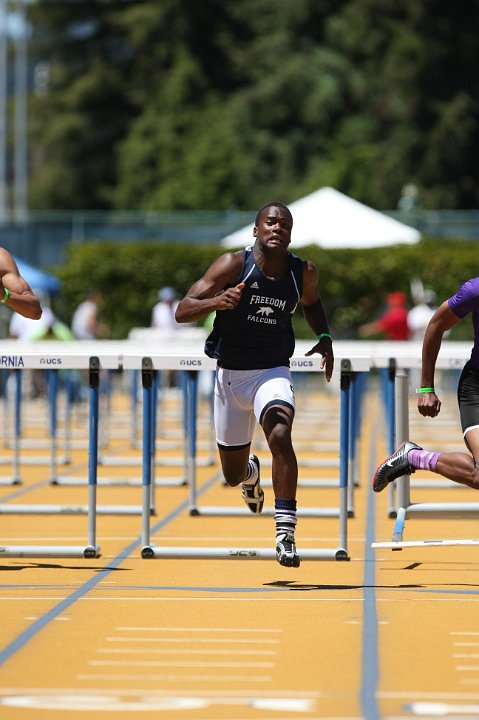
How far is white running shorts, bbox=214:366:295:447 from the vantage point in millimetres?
9758

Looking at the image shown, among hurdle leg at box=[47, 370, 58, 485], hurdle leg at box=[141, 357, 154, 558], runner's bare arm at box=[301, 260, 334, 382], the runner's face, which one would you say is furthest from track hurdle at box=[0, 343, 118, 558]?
hurdle leg at box=[47, 370, 58, 485]

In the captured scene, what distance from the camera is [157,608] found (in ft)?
28.3

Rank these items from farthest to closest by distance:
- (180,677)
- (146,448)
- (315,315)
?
(146,448)
(315,315)
(180,677)

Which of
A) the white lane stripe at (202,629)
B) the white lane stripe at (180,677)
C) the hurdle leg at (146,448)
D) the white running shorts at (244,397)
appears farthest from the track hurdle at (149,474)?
the white lane stripe at (180,677)

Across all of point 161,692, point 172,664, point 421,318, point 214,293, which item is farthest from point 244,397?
point 421,318

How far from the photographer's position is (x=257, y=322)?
9789 mm

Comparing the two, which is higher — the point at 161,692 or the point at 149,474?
the point at 149,474

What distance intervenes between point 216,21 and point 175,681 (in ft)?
214

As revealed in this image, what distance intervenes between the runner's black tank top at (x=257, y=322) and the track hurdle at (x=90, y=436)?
2.72ft

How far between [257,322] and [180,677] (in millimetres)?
3283

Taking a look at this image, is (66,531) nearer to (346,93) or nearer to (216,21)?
(346,93)

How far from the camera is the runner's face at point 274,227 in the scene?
9703 mm

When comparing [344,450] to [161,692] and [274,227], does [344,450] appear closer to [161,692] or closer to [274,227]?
[274,227]

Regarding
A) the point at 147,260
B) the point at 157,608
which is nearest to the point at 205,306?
the point at 157,608
